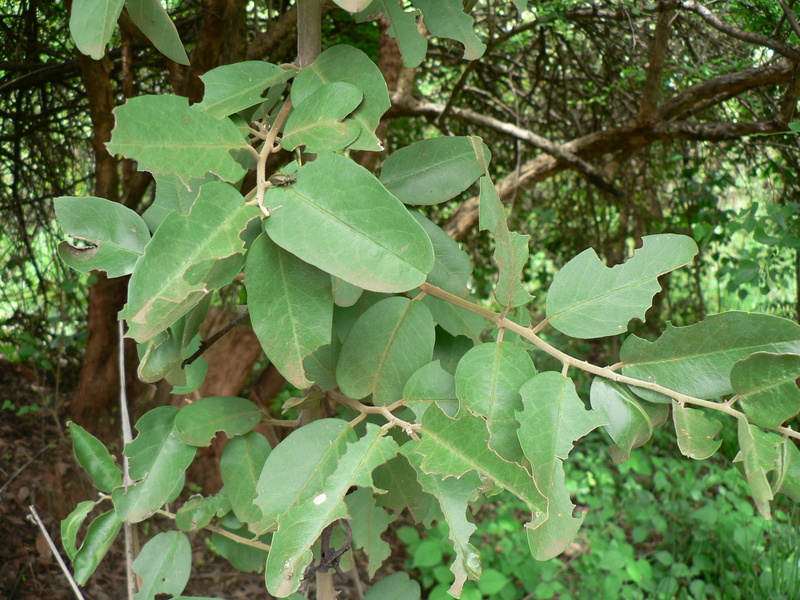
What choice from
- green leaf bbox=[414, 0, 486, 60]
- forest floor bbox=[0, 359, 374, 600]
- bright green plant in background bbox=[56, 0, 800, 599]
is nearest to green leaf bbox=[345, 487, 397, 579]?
bright green plant in background bbox=[56, 0, 800, 599]

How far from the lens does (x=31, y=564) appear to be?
1.98m

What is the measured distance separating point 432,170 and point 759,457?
1.33 ft

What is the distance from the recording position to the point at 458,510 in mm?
539

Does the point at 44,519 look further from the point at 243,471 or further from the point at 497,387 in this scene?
the point at 497,387

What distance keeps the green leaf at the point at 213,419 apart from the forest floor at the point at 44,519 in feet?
4.94

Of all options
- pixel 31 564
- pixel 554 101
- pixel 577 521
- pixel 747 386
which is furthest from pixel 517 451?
pixel 554 101

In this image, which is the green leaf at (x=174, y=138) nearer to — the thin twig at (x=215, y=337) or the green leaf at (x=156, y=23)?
the green leaf at (x=156, y=23)

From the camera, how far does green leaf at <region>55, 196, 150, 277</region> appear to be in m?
0.58

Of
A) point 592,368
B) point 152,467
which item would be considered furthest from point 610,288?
point 152,467

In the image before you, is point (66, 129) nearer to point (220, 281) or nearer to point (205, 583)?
point (205, 583)

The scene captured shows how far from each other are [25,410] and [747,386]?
8.68 ft

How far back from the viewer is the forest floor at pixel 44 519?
1972 millimetres

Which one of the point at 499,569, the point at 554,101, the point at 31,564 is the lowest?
the point at 499,569

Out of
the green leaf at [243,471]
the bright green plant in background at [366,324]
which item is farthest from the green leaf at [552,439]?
the green leaf at [243,471]
